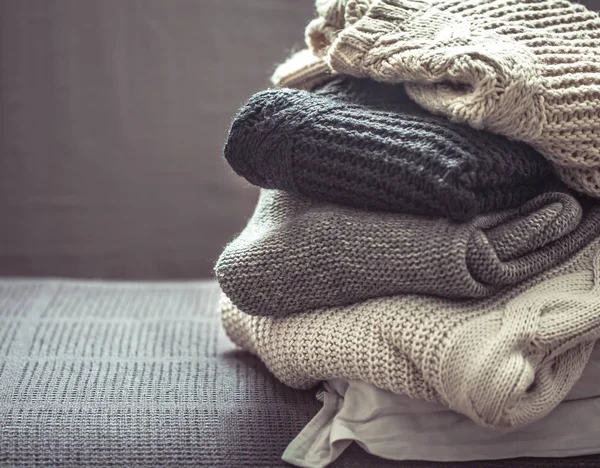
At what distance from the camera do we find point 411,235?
0.57 metres

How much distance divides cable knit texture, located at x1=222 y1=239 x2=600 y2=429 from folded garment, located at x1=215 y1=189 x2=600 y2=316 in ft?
0.04

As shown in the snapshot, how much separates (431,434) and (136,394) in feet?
0.87

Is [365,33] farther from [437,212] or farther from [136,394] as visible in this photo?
[136,394]

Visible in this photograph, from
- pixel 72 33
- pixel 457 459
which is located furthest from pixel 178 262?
pixel 457 459

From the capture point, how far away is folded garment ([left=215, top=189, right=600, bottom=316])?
56 centimetres

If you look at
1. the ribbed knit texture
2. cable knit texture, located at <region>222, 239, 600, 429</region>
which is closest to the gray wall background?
the ribbed knit texture

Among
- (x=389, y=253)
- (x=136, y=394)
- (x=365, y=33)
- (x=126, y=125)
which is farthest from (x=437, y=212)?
(x=126, y=125)

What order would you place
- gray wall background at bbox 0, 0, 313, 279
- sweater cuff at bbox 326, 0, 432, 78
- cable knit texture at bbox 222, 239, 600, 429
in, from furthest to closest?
1. gray wall background at bbox 0, 0, 313, 279
2. sweater cuff at bbox 326, 0, 432, 78
3. cable knit texture at bbox 222, 239, 600, 429

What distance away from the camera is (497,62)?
550 millimetres

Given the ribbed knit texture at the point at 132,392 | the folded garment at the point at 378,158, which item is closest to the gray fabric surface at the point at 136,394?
the ribbed knit texture at the point at 132,392

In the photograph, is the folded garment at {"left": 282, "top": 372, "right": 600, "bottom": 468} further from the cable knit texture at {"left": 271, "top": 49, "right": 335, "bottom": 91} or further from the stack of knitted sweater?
the cable knit texture at {"left": 271, "top": 49, "right": 335, "bottom": 91}

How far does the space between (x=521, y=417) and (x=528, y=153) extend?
0.72 feet

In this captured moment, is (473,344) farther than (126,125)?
No

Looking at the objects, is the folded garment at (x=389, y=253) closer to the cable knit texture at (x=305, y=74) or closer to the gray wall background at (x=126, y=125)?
the cable knit texture at (x=305, y=74)
